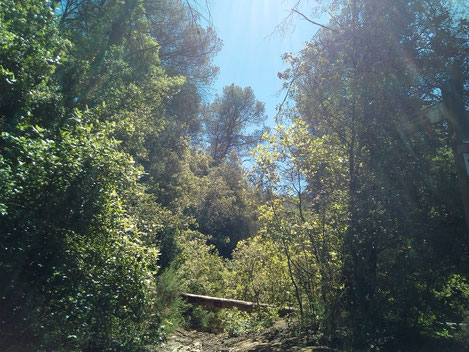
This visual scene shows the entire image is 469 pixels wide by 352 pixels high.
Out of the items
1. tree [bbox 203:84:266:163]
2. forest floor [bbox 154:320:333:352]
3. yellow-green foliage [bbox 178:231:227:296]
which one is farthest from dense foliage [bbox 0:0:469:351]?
tree [bbox 203:84:266:163]

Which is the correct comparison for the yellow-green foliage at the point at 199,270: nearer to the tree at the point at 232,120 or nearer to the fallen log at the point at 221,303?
the fallen log at the point at 221,303

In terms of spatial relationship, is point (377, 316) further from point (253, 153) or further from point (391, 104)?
point (253, 153)

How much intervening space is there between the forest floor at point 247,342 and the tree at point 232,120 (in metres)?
23.7

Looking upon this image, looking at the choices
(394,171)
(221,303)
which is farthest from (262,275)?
(394,171)

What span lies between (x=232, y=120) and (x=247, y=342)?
26.4 meters

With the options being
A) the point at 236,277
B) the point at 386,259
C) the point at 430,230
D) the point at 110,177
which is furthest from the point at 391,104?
the point at 236,277

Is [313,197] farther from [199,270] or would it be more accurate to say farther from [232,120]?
[232,120]

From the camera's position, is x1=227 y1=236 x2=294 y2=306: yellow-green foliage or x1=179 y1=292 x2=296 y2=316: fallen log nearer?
x1=227 y1=236 x2=294 y2=306: yellow-green foliage

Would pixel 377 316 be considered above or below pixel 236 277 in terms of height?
below

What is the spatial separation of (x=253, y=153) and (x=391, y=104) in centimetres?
280

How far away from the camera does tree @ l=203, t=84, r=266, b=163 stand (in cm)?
3148

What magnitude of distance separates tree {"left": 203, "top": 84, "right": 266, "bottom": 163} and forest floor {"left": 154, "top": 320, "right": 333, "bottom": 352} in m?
23.7

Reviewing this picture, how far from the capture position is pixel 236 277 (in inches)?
401

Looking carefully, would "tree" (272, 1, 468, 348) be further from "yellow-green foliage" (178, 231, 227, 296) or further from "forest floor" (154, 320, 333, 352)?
"yellow-green foliage" (178, 231, 227, 296)
